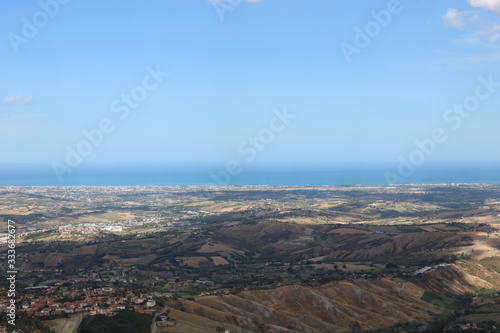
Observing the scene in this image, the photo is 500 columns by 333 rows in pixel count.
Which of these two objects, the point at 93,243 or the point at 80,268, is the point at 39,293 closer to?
the point at 80,268

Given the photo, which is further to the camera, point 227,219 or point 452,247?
point 227,219

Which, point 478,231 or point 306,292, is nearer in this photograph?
point 306,292

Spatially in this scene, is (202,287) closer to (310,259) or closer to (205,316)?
(205,316)

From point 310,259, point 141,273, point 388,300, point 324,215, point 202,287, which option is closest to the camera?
point 388,300

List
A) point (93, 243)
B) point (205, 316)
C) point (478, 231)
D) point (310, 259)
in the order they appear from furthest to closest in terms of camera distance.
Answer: point (93, 243) < point (478, 231) < point (310, 259) < point (205, 316)

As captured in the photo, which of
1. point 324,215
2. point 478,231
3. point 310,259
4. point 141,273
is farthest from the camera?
point 324,215

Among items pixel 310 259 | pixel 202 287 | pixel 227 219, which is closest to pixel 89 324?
pixel 202 287

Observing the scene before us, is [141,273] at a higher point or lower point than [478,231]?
lower

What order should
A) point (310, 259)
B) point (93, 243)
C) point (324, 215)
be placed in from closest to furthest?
point (310, 259) < point (93, 243) < point (324, 215)

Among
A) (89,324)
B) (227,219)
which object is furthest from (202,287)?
(227,219)
